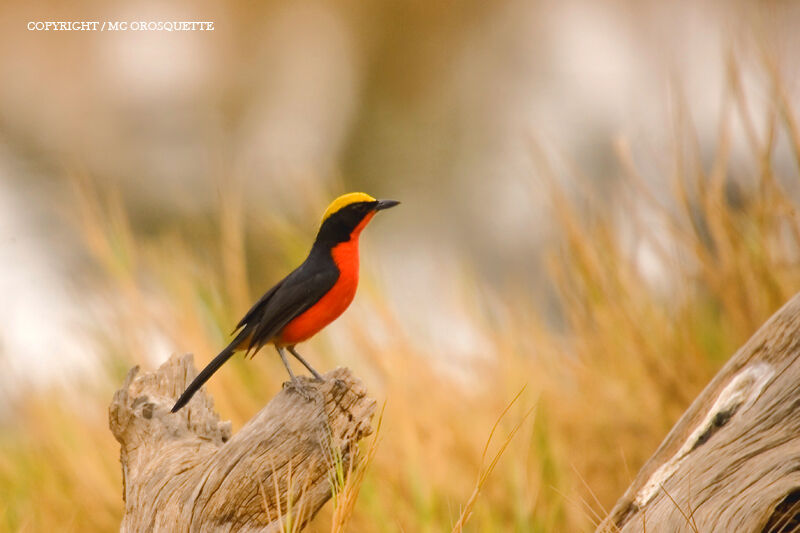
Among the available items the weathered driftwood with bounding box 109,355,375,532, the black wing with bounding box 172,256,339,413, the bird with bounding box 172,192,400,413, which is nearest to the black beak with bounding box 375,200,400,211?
the bird with bounding box 172,192,400,413

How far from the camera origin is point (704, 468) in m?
2.96

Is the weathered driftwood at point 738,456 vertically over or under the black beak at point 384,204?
under

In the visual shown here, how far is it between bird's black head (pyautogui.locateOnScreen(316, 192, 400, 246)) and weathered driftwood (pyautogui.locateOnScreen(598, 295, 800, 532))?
138 centimetres

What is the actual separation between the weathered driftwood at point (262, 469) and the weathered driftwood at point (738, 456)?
90cm

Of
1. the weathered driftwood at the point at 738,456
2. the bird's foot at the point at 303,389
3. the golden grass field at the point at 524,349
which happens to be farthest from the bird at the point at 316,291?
the weathered driftwood at the point at 738,456

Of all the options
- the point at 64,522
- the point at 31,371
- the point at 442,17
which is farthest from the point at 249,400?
the point at 442,17

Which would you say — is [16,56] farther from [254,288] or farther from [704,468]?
[704,468]

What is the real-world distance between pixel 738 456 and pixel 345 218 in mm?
1654

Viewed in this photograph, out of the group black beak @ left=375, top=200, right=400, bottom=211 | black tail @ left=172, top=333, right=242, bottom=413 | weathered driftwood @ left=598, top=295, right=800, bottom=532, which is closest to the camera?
weathered driftwood @ left=598, top=295, right=800, bottom=532

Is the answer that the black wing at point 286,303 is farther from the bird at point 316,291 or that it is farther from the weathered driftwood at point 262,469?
the weathered driftwood at point 262,469

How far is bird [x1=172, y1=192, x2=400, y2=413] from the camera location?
11.2 feet

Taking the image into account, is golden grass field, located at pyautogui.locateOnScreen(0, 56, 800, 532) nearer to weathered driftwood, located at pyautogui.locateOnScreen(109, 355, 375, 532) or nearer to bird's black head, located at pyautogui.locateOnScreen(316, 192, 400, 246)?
bird's black head, located at pyautogui.locateOnScreen(316, 192, 400, 246)

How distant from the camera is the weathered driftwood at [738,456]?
8.89 ft

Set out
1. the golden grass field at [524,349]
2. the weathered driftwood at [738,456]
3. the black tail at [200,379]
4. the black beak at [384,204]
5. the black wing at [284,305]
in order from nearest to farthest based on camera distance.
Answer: the weathered driftwood at [738,456] < the black tail at [200,379] < the black wing at [284,305] < the black beak at [384,204] < the golden grass field at [524,349]
